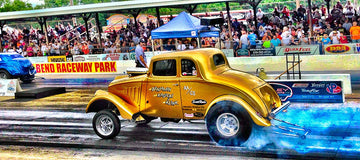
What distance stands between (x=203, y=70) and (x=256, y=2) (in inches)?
561

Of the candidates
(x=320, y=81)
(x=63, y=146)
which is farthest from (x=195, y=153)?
(x=320, y=81)

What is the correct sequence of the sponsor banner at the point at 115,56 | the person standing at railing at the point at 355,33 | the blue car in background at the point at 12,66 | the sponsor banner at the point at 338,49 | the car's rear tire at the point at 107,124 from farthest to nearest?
the sponsor banner at the point at 115,56 < the blue car in background at the point at 12,66 < the sponsor banner at the point at 338,49 < the person standing at railing at the point at 355,33 < the car's rear tire at the point at 107,124

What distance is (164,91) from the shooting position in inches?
324

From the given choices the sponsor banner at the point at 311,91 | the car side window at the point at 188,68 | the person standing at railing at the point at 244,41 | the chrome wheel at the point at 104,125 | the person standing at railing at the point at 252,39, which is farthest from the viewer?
the person standing at railing at the point at 244,41

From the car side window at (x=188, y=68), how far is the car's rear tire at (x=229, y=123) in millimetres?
839

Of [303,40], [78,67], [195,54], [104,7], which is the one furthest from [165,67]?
[78,67]

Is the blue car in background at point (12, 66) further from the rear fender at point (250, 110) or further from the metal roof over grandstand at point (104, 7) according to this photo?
the rear fender at point (250, 110)

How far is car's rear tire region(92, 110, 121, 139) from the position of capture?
28.4 ft

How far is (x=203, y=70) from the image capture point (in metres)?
7.93

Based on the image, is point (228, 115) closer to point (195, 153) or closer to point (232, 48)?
point (195, 153)

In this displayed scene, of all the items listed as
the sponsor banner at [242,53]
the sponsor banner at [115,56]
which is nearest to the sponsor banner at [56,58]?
the sponsor banner at [115,56]

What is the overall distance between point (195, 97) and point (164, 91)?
2.26 ft

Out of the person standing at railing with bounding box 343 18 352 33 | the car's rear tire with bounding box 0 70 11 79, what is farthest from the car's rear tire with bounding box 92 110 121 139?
the person standing at railing with bounding box 343 18 352 33

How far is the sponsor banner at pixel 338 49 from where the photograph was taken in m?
17.8
